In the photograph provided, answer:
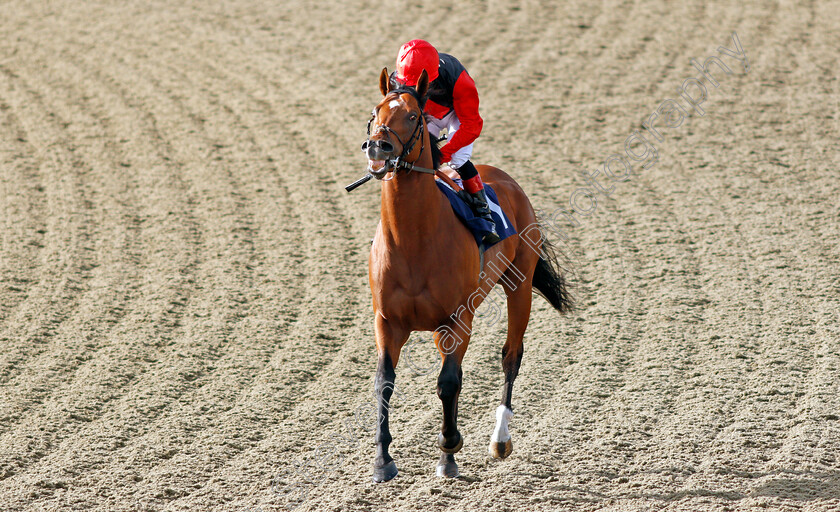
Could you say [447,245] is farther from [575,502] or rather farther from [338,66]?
[338,66]

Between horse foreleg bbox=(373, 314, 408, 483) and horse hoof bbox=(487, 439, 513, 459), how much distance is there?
0.65 metres

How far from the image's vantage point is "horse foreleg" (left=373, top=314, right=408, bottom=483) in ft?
14.0

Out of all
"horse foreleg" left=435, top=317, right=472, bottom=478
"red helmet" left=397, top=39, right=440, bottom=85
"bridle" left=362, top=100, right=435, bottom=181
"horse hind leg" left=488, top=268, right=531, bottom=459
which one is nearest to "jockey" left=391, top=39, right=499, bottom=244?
"red helmet" left=397, top=39, right=440, bottom=85

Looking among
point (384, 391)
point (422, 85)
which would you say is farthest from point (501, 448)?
point (422, 85)

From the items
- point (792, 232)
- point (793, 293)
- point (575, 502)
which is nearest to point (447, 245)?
point (575, 502)

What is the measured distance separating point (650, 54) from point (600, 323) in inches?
249

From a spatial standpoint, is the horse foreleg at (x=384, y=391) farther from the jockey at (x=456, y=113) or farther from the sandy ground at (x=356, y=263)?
the jockey at (x=456, y=113)

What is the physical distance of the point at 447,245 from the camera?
13.8 feet

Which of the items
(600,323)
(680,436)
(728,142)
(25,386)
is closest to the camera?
(680,436)

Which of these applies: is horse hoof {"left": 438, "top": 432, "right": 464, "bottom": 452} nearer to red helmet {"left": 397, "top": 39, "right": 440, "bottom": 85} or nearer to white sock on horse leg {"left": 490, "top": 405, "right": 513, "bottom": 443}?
white sock on horse leg {"left": 490, "top": 405, "right": 513, "bottom": 443}

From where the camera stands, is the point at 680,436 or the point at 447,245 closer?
the point at 447,245

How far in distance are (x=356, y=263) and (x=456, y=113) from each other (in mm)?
2939

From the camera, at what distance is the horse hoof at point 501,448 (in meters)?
4.67

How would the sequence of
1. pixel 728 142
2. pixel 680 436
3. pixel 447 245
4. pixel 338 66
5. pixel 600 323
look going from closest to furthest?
pixel 447 245 → pixel 680 436 → pixel 600 323 → pixel 728 142 → pixel 338 66
